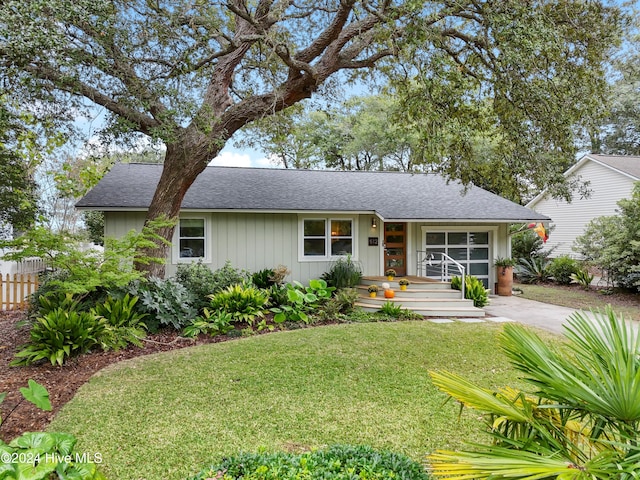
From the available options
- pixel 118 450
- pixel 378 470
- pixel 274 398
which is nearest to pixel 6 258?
pixel 118 450

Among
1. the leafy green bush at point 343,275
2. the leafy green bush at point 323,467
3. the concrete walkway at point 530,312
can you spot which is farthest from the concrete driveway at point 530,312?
the leafy green bush at point 323,467

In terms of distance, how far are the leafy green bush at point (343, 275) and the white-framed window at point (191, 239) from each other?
358cm

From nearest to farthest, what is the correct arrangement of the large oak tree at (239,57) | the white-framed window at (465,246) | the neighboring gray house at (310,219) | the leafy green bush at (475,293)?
the large oak tree at (239,57) → the leafy green bush at (475,293) → the neighboring gray house at (310,219) → the white-framed window at (465,246)

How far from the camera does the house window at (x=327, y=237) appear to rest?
456 inches

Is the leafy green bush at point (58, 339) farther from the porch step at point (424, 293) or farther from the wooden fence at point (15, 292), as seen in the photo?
the porch step at point (424, 293)

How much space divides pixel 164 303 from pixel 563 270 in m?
14.5

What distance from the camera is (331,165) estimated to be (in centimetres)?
2803

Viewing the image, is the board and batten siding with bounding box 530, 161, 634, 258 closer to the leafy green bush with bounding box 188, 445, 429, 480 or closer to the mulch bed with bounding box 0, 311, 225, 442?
the mulch bed with bounding box 0, 311, 225, 442

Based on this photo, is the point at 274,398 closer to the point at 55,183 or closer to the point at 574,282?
the point at 574,282

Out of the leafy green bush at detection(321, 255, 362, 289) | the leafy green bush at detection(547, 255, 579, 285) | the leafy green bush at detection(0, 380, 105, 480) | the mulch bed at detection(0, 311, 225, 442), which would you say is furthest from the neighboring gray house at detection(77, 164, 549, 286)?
the leafy green bush at detection(0, 380, 105, 480)

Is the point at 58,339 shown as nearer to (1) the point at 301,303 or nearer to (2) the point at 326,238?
(1) the point at 301,303

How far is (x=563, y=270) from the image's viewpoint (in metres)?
15.0

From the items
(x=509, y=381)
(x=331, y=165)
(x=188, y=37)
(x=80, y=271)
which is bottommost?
(x=509, y=381)

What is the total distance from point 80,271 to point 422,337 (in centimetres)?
622
